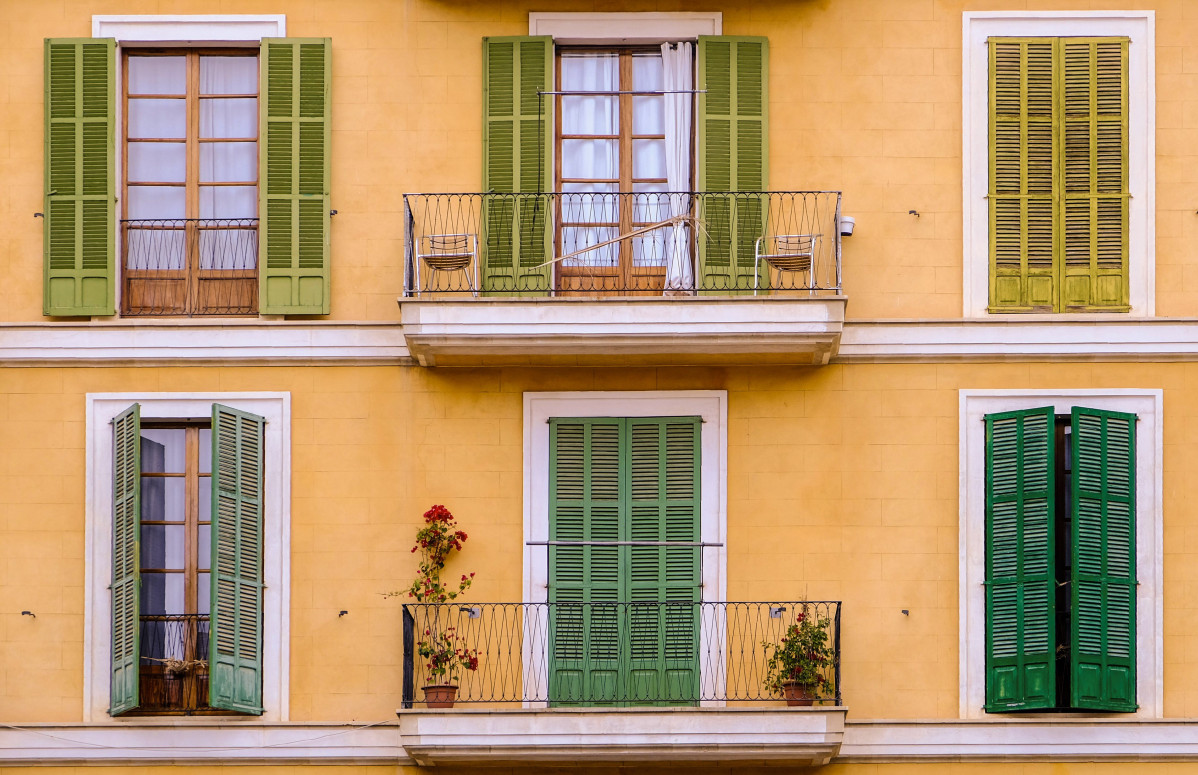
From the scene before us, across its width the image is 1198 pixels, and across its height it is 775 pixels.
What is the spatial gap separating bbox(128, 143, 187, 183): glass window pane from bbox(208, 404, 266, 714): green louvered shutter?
2.14 metres

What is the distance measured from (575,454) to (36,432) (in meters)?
4.16

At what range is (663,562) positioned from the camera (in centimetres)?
1462

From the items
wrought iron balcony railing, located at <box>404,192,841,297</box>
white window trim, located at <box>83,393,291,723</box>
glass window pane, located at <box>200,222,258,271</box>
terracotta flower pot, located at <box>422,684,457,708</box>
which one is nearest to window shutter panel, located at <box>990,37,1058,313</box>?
wrought iron balcony railing, located at <box>404,192,841,297</box>

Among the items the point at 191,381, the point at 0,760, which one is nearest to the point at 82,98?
the point at 191,381

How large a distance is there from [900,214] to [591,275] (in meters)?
2.46

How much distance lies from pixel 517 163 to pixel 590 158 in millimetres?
645

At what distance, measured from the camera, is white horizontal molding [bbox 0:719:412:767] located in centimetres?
1434

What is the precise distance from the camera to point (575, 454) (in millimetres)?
14766

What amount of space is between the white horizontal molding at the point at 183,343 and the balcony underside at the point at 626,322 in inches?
29.8

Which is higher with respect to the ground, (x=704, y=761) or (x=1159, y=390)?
(x=1159, y=390)

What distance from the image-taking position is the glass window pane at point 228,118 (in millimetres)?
15195

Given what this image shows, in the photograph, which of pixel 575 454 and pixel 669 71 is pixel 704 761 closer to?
pixel 575 454

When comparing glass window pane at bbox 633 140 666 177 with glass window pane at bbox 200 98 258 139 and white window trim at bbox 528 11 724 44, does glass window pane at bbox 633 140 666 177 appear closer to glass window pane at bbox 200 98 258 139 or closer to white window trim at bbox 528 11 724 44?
white window trim at bbox 528 11 724 44

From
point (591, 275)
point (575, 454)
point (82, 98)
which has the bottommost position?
point (575, 454)
